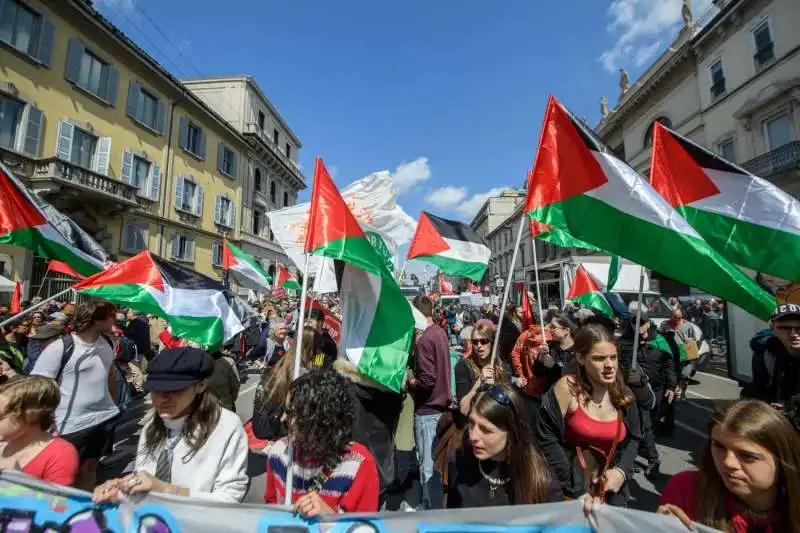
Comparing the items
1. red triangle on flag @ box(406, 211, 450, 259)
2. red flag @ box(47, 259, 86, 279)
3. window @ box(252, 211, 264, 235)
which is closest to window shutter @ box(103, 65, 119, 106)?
red flag @ box(47, 259, 86, 279)

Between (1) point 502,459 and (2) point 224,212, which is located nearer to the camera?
(1) point 502,459

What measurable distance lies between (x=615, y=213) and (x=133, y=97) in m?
22.6

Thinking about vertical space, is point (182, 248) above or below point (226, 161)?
below

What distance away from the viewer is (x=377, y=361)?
3.18 meters

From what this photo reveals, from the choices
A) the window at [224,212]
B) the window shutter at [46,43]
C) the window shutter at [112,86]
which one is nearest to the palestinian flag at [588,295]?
the window shutter at [46,43]

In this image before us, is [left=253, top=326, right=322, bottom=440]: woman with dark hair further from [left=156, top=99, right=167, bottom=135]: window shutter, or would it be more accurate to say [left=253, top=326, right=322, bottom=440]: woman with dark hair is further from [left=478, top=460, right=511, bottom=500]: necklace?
[left=156, top=99, right=167, bottom=135]: window shutter

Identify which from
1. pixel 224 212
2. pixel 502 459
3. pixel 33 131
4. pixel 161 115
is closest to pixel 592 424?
pixel 502 459

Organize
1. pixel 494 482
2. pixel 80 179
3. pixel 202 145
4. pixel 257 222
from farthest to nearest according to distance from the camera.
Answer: pixel 257 222
pixel 202 145
pixel 80 179
pixel 494 482

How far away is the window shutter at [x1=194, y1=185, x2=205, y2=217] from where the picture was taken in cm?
2420

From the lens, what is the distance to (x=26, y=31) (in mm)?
13930

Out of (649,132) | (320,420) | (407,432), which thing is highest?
(649,132)

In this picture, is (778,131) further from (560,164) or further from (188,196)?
(188,196)

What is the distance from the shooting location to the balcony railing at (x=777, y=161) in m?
15.5

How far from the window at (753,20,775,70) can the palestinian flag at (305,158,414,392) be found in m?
22.5
